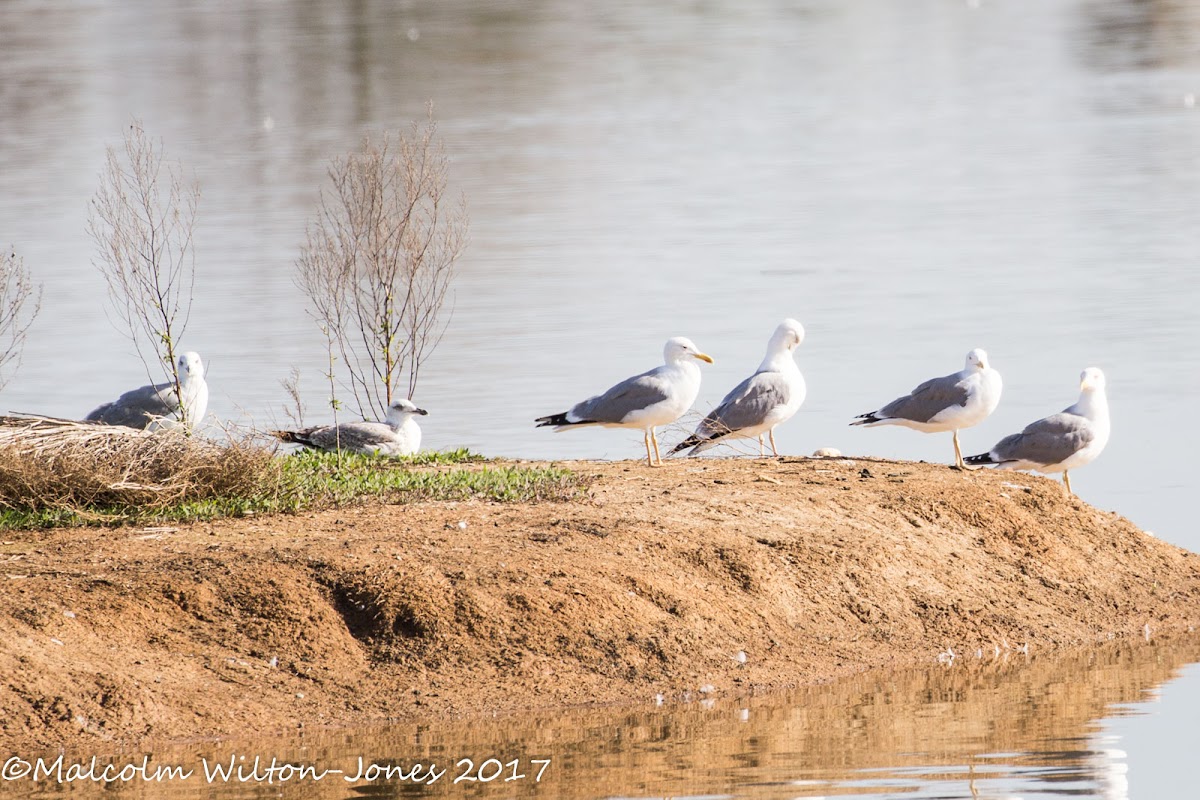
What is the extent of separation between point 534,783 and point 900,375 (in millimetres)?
16284

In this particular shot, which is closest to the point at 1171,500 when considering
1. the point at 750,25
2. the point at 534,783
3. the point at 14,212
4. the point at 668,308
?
the point at 534,783

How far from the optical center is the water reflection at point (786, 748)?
34.6 ft

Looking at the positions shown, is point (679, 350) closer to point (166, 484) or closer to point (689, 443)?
point (689, 443)

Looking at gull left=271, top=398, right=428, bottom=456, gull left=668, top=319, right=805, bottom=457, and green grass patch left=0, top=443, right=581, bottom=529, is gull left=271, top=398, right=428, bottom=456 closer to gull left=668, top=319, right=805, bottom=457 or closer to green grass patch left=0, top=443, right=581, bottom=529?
green grass patch left=0, top=443, right=581, bottom=529

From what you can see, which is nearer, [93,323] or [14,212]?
[93,323]

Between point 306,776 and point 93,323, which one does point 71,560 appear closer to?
point 306,776

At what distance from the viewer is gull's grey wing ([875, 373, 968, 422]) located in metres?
16.0

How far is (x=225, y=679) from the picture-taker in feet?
37.9

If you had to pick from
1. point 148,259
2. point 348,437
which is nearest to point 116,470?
point 348,437

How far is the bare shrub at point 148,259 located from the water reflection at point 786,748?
6.35 meters

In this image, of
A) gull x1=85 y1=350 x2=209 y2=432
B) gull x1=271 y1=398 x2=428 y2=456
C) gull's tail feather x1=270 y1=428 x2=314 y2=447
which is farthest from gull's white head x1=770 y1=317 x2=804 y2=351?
gull x1=85 y1=350 x2=209 y2=432

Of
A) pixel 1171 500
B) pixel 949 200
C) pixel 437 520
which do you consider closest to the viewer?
pixel 437 520

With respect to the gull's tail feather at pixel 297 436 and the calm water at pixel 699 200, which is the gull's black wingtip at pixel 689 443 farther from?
the calm water at pixel 699 200

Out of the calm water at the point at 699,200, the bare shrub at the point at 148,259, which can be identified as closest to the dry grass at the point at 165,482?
the bare shrub at the point at 148,259
